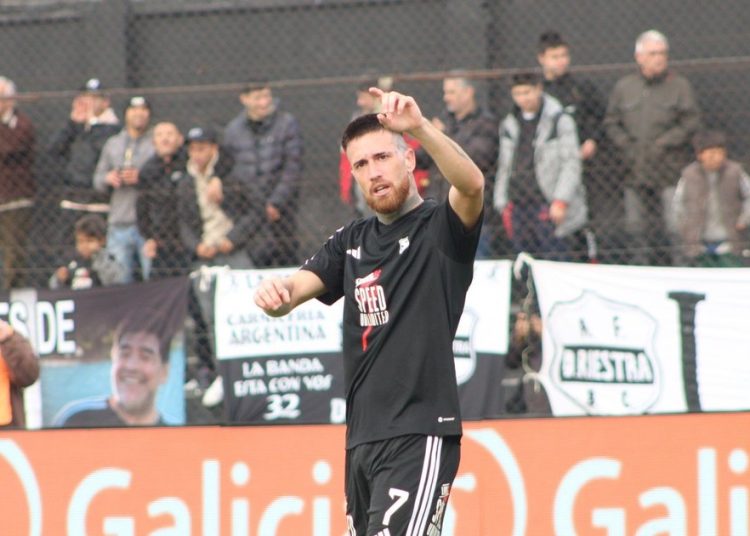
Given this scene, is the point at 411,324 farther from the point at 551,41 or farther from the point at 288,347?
the point at 551,41

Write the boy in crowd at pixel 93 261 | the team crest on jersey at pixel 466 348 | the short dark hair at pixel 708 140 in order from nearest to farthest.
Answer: the team crest on jersey at pixel 466 348
the short dark hair at pixel 708 140
the boy in crowd at pixel 93 261

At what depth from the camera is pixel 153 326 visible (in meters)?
9.03

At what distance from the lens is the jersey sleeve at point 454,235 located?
4.98m

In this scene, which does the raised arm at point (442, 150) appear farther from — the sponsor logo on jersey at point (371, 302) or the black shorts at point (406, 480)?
the black shorts at point (406, 480)

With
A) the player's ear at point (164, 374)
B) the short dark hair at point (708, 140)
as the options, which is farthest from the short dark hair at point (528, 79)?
the player's ear at point (164, 374)

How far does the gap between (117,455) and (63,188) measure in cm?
388

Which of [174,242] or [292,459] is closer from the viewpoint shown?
[292,459]

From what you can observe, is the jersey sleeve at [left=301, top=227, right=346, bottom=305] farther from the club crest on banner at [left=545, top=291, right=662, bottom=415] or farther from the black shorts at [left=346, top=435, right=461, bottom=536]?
the club crest on banner at [left=545, top=291, right=662, bottom=415]

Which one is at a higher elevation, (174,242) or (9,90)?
(9,90)

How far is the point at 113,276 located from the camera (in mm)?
9961

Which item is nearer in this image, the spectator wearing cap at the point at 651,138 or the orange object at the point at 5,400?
the orange object at the point at 5,400

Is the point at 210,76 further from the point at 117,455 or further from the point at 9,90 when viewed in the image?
the point at 117,455

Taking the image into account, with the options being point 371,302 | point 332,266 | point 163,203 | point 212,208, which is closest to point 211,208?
point 212,208

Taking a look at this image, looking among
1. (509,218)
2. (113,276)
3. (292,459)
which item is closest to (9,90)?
(113,276)
